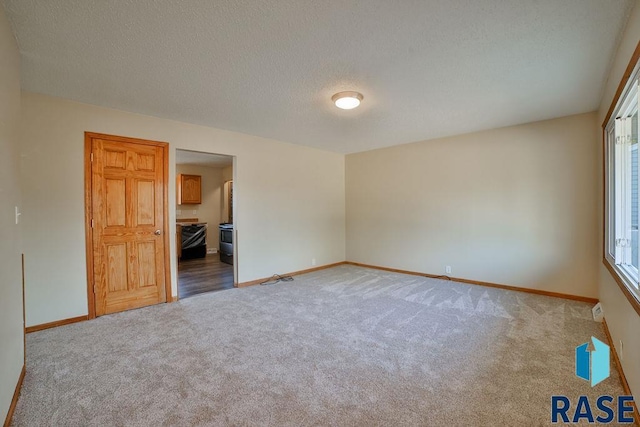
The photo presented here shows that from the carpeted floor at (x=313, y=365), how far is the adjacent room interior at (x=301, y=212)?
0.02 metres

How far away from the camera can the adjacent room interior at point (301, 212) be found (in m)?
1.80

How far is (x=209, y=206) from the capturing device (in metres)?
8.10

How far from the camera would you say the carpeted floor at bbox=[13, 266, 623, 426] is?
1.71 meters

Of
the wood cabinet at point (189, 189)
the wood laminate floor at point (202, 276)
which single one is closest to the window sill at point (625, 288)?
the wood laminate floor at point (202, 276)

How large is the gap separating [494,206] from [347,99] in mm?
2973

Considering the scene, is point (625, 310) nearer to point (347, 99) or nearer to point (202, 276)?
point (347, 99)

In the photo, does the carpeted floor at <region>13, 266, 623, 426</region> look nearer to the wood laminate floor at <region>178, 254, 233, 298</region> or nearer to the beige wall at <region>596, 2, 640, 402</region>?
the beige wall at <region>596, 2, 640, 402</region>

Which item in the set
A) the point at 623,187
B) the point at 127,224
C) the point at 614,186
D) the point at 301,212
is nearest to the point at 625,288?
the point at 623,187

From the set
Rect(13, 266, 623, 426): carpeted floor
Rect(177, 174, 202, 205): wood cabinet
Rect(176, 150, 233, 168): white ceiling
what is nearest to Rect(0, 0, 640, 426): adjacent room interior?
Rect(13, 266, 623, 426): carpeted floor

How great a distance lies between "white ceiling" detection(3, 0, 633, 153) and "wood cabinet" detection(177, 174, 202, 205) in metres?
4.23

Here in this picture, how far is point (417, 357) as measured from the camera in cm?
234

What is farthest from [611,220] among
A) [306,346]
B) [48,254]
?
[48,254]

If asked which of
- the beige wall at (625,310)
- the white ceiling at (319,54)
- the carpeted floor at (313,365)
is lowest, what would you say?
the carpeted floor at (313,365)

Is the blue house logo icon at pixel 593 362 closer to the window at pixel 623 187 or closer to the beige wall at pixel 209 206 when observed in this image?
the window at pixel 623 187
